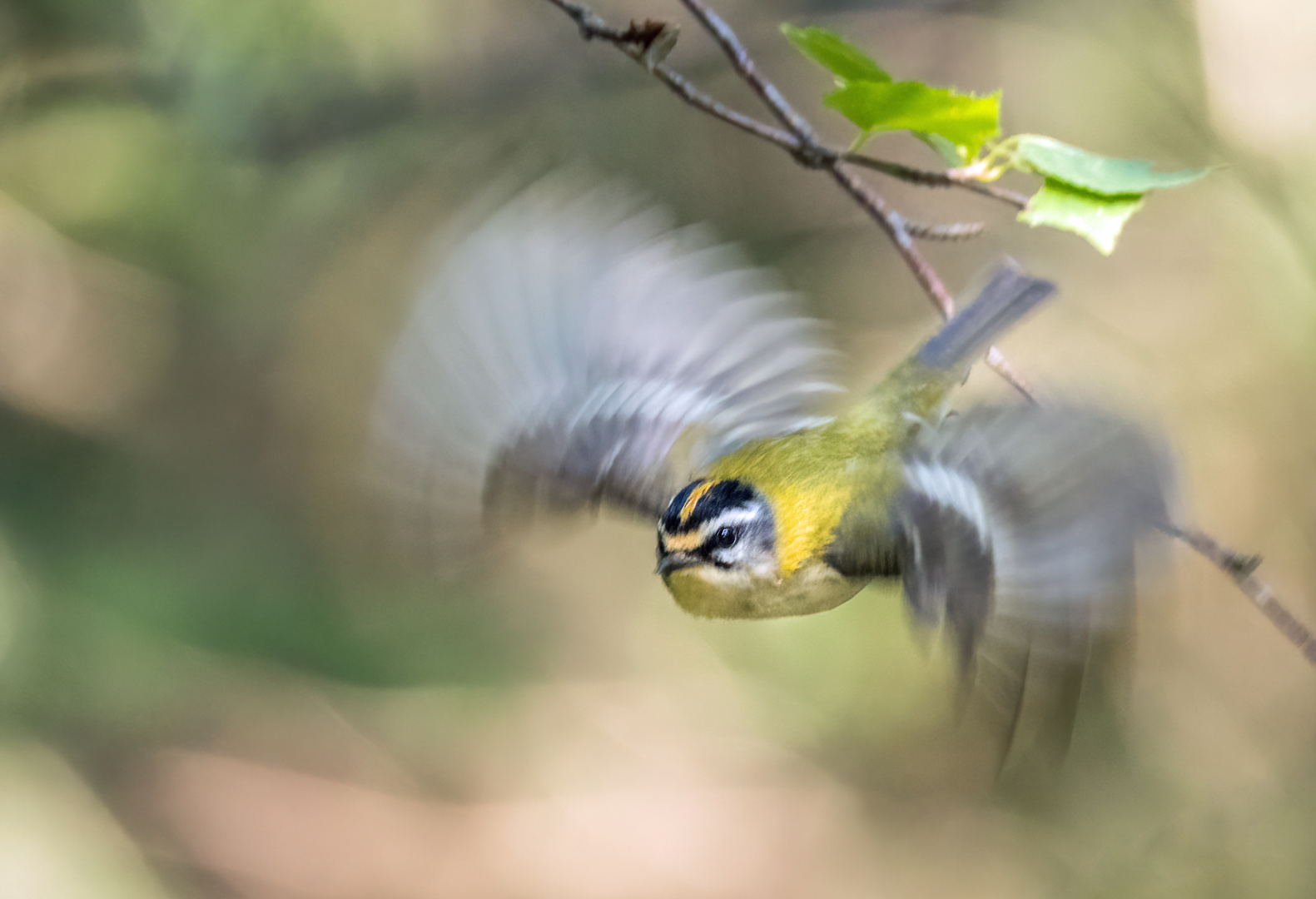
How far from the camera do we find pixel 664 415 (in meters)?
1.97

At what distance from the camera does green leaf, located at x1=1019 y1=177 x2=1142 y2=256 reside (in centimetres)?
128

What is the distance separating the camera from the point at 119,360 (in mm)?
4707

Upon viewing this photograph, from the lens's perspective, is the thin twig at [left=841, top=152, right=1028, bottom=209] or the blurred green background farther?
the blurred green background

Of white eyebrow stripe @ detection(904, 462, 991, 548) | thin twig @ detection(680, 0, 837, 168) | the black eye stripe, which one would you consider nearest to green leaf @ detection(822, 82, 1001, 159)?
thin twig @ detection(680, 0, 837, 168)

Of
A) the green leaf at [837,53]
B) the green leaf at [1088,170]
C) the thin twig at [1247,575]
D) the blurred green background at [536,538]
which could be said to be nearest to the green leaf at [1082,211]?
the green leaf at [1088,170]

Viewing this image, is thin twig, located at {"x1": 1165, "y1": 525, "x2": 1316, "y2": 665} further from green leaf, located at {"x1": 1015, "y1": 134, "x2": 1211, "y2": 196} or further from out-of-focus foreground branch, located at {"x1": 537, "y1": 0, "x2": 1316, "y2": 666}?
green leaf, located at {"x1": 1015, "y1": 134, "x2": 1211, "y2": 196}

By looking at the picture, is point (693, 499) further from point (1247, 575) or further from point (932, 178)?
point (1247, 575)

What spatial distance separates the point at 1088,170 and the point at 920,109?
0.24m

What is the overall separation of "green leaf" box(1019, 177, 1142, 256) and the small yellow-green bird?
28cm

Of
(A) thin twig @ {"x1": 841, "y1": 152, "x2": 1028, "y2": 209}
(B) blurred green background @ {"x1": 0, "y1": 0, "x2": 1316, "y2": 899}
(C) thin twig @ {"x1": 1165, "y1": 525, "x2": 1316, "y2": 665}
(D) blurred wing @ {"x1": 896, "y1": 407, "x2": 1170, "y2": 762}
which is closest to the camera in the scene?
(D) blurred wing @ {"x1": 896, "y1": 407, "x2": 1170, "y2": 762}

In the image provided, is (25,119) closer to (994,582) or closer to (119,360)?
(119,360)

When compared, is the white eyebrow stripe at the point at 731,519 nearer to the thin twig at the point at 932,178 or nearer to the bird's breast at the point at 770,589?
the bird's breast at the point at 770,589

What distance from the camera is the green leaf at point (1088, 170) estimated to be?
4.18 ft

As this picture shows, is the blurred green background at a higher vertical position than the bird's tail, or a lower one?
higher
